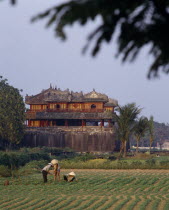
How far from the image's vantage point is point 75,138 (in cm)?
7050

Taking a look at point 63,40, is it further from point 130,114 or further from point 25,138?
point 25,138

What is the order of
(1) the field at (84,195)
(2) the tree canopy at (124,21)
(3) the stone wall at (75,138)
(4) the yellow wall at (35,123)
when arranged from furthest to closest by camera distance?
1. (4) the yellow wall at (35,123)
2. (3) the stone wall at (75,138)
3. (1) the field at (84,195)
4. (2) the tree canopy at (124,21)

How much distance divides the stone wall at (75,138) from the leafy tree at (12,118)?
3.46 m

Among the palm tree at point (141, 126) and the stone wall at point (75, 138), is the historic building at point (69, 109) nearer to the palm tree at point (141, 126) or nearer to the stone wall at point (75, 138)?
the stone wall at point (75, 138)

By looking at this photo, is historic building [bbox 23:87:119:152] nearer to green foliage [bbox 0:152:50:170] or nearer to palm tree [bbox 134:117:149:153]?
palm tree [bbox 134:117:149:153]

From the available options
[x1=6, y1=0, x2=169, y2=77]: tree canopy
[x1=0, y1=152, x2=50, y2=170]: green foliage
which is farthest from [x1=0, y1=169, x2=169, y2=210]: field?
[x1=6, y1=0, x2=169, y2=77]: tree canopy

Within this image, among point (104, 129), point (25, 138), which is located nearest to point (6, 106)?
point (25, 138)

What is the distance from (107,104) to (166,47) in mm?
72358

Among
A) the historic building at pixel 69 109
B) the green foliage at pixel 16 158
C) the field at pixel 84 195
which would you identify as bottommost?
the field at pixel 84 195

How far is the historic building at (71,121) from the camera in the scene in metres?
70.0

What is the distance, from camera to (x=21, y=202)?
60.8 feet

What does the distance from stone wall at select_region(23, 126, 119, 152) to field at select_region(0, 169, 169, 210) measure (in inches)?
1618

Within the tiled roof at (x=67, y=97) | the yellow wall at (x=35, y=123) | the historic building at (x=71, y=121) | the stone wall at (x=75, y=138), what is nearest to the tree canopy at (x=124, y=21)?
the historic building at (x=71, y=121)

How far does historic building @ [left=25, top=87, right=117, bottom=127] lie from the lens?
72250 millimetres
